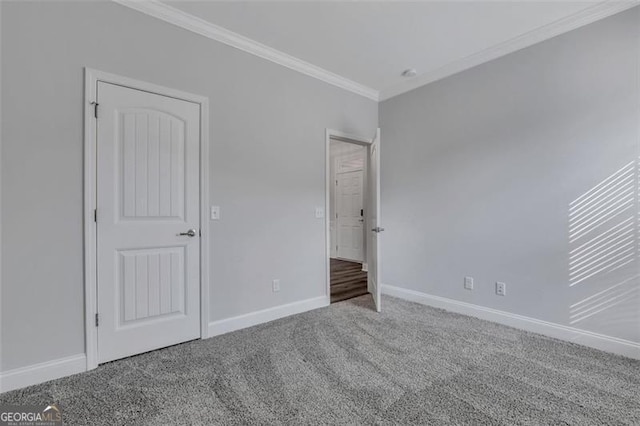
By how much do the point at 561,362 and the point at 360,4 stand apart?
A: 121 inches

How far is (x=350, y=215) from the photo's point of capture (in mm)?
6684

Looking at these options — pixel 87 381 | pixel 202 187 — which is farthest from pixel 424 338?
pixel 87 381

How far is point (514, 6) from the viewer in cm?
239

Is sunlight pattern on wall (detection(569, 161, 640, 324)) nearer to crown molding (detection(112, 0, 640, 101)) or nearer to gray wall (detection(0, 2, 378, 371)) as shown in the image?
crown molding (detection(112, 0, 640, 101))

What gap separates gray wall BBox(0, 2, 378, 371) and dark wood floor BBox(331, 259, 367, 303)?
0.63 metres

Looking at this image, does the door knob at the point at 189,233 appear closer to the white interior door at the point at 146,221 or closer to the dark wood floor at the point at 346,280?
the white interior door at the point at 146,221

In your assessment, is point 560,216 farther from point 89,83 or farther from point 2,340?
point 2,340

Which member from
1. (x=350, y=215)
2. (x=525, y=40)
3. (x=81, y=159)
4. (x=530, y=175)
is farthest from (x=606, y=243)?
(x=350, y=215)

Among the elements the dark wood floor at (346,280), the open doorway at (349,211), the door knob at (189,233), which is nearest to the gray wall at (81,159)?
the door knob at (189,233)

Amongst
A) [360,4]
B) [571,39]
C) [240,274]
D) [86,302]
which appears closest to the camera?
[86,302]

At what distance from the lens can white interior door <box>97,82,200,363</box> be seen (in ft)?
7.18

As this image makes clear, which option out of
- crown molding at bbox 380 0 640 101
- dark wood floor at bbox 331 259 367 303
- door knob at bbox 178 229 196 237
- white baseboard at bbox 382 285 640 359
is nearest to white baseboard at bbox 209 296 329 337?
dark wood floor at bbox 331 259 367 303

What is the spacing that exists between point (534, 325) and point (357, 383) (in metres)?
1.90

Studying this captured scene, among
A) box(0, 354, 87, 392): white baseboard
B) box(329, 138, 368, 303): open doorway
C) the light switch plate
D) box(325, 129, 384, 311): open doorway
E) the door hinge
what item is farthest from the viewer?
box(329, 138, 368, 303): open doorway
